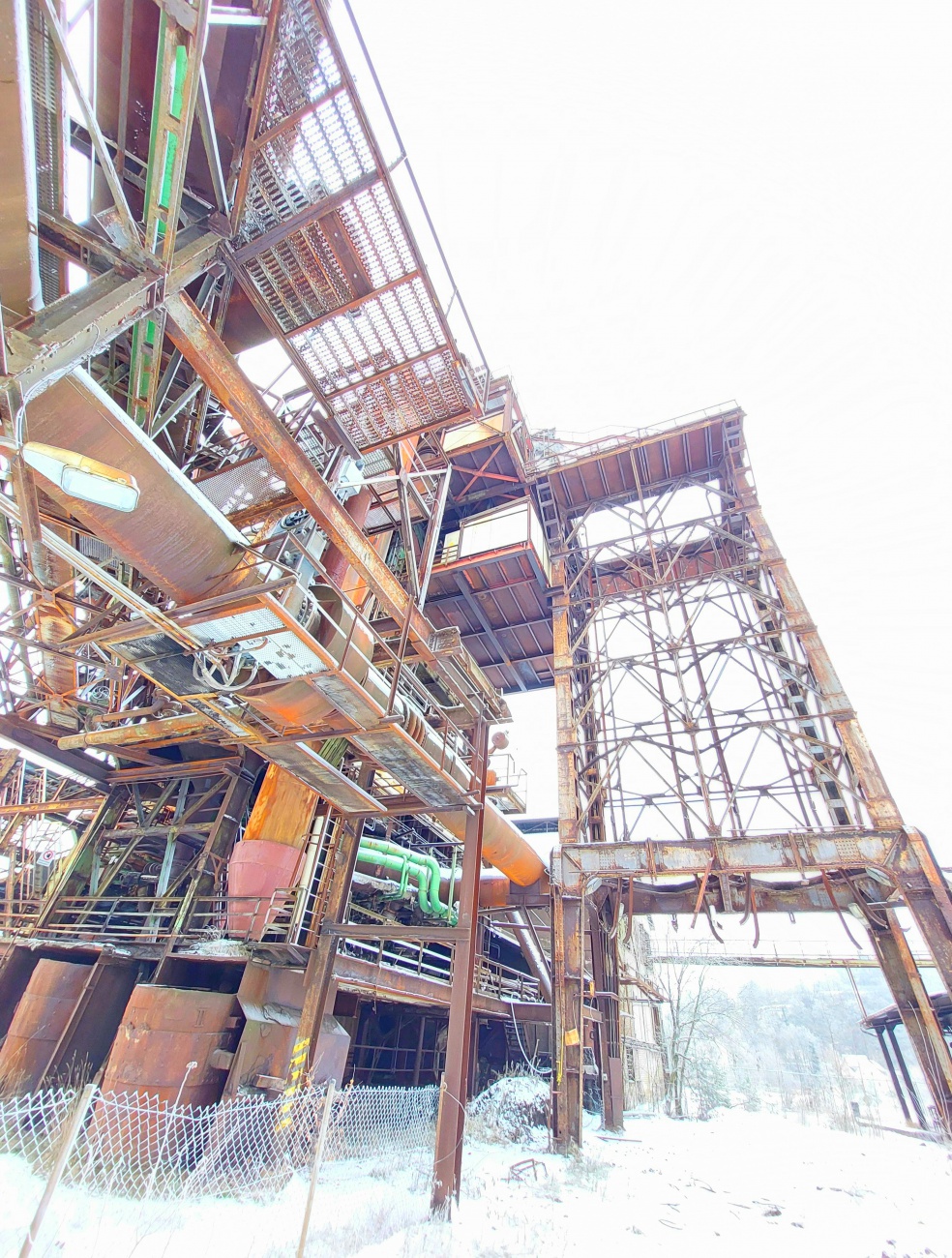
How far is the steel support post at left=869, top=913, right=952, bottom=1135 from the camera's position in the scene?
28.3 feet

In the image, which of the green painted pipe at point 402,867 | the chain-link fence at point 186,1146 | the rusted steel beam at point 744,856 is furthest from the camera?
the green painted pipe at point 402,867

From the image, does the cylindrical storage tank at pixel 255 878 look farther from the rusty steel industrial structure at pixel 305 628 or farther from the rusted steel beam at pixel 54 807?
the rusted steel beam at pixel 54 807

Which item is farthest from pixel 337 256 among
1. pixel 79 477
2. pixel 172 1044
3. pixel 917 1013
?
pixel 917 1013

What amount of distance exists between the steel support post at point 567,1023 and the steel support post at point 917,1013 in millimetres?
5201

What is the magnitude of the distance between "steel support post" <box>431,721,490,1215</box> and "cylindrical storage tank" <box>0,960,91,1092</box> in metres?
6.23

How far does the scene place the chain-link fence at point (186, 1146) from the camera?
627cm

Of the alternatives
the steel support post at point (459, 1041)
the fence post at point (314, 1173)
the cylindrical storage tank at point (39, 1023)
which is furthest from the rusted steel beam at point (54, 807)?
the fence post at point (314, 1173)

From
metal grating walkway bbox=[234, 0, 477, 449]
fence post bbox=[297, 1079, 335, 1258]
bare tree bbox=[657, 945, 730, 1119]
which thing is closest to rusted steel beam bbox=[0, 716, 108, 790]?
metal grating walkway bbox=[234, 0, 477, 449]

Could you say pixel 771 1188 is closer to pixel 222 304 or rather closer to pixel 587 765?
pixel 587 765

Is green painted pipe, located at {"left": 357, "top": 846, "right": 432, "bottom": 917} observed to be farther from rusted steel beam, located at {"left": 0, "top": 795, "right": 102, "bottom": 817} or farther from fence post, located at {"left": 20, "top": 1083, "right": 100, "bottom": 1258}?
fence post, located at {"left": 20, "top": 1083, "right": 100, "bottom": 1258}

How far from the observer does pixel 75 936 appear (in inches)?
424

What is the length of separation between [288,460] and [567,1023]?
10.0 m

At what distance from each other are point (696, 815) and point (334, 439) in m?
10.1

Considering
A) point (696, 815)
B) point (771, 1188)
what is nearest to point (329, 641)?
point (696, 815)
